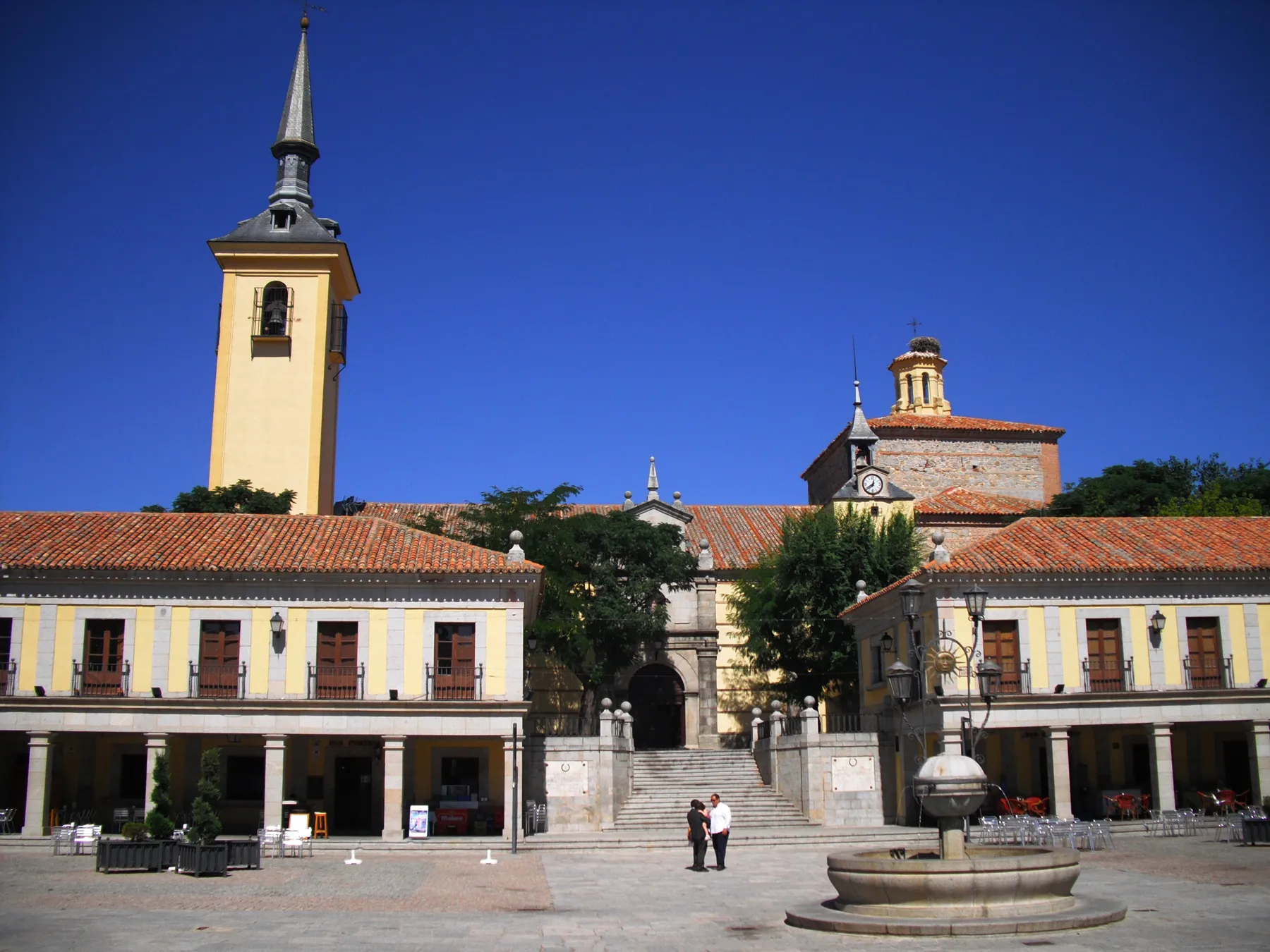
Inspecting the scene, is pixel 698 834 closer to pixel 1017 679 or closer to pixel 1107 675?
pixel 1017 679

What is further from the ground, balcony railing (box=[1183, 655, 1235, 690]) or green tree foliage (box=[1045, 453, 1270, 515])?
green tree foliage (box=[1045, 453, 1270, 515])

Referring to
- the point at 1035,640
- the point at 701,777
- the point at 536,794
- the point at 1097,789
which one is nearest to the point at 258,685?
the point at 536,794

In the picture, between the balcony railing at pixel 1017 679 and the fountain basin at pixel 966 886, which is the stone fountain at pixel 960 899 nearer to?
the fountain basin at pixel 966 886

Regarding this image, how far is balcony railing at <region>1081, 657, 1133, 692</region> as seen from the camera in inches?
1187

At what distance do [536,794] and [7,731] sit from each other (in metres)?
13.5

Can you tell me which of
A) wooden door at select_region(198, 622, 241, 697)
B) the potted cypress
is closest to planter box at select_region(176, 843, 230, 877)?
the potted cypress

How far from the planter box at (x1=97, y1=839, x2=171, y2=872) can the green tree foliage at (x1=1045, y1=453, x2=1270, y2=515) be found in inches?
1449

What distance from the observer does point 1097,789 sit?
32.2m

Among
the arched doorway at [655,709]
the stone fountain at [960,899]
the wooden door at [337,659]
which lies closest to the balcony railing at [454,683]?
the wooden door at [337,659]

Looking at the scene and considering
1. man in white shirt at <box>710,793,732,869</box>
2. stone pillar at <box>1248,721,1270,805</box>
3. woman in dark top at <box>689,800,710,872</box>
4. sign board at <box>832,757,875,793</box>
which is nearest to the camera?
man in white shirt at <box>710,793,732,869</box>

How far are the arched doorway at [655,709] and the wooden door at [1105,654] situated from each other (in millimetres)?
17079

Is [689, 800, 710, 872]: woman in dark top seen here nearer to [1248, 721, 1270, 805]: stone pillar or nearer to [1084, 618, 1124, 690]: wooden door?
[1084, 618, 1124, 690]: wooden door

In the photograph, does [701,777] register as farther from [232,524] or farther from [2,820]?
[2,820]

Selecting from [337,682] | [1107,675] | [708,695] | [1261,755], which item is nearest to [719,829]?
[337,682]
